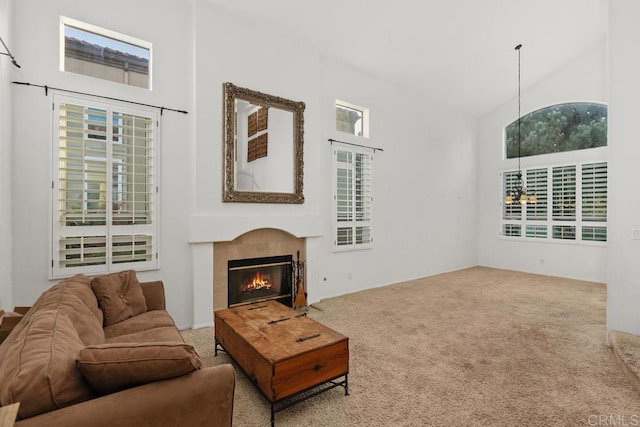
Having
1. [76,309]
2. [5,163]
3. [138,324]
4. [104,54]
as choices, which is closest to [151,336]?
[138,324]

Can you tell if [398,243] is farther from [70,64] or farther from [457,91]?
[70,64]

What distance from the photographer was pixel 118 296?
2.72m

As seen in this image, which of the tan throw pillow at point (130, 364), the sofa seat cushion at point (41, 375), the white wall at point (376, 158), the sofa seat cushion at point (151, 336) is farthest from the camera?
the white wall at point (376, 158)

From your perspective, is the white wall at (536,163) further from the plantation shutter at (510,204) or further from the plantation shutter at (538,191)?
the plantation shutter at (538,191)

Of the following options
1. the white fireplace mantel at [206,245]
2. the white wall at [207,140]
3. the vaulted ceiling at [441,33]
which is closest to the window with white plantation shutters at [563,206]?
the vaulted ceiling at [441,33]

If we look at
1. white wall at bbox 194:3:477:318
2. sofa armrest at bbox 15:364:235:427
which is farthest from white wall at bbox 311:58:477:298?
sofa armrest at bbox 15:364:235:427

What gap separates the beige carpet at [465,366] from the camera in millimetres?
2109

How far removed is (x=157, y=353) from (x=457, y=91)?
6964 millimetres

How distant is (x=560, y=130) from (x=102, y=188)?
26.8 feet

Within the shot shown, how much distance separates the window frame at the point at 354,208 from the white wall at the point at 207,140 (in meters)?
0.13

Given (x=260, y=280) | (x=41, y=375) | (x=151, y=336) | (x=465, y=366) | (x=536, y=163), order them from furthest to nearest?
(x=536, y=163)
(x=260, y=280)
(x=465, y=366)
(x=151, y=336)
(x=41, y=375)

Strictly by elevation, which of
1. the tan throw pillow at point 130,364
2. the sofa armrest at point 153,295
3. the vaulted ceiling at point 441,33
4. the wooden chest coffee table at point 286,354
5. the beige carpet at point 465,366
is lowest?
the beige carpet at point 465,366

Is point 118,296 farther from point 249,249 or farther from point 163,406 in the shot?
point 163,406

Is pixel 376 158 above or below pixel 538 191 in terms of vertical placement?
above
